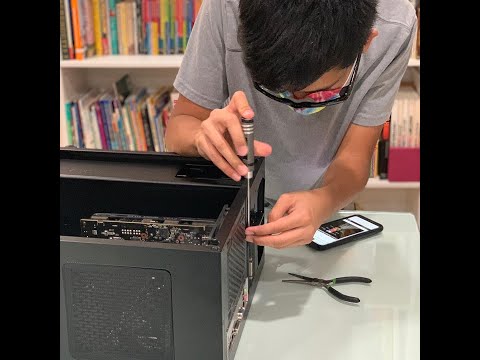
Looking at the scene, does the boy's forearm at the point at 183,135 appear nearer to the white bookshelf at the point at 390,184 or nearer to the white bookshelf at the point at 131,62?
→ the white bookshelf at the point at 131,62

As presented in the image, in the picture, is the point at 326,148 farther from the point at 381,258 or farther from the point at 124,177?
the point at 124,177

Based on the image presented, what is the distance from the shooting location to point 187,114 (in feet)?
4.88

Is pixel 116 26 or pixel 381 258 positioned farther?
pixel 116 26

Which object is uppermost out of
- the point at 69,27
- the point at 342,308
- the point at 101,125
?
the point at 69,27

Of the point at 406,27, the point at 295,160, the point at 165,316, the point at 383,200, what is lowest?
the point at 383,200

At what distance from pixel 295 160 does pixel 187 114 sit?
0.25 metres

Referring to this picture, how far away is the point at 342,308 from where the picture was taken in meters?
1.16

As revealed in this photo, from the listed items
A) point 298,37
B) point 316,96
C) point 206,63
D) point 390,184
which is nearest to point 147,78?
point 390,184

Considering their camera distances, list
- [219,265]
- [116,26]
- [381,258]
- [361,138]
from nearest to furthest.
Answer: [219,265] < [381,258] < [361,138] < [116,26]

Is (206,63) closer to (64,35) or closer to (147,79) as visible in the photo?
(64,35)

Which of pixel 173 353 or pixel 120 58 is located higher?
pixel 120 58

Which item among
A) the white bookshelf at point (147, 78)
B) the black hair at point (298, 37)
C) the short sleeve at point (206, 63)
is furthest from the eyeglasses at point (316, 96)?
the white bookshelf at point (147, 78)

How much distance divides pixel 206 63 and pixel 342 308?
23.3 inches
